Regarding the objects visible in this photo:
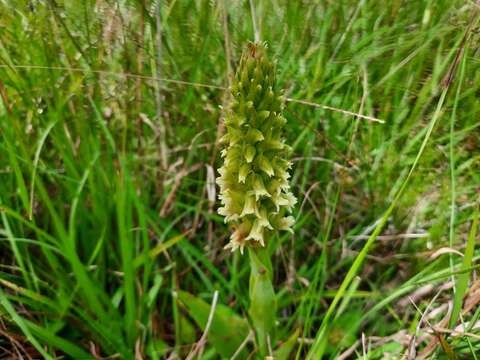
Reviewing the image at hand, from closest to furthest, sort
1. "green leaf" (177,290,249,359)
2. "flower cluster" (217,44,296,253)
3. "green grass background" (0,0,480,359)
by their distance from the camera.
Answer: "flower cluster" (217,44,296,253), "green leaf" (177,290,249,359), "green grass background" (0,0,480,359)

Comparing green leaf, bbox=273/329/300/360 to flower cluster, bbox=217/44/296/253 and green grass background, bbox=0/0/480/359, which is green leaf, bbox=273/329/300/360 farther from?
flower cluster, bbox=217/44/296/253

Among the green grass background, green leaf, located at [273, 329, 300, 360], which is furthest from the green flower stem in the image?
the green grass background

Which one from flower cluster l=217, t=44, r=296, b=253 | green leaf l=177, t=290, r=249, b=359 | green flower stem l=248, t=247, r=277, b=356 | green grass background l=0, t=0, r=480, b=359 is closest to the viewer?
flower cluster l=217, t=44, r=296, b=253

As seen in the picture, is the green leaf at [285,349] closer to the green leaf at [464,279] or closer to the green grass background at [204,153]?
the green grass background at [204,153]

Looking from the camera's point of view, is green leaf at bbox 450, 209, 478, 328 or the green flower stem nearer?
green leaf at bbox 450, 209, 478, 328

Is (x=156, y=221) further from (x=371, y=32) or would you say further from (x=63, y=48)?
(x=371, y=32)

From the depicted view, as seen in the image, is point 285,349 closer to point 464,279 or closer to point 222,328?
point 222,328

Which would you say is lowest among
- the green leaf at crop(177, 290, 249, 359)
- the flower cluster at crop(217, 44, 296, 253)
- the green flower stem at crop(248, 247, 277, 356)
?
the green leaf at crop(177, 290, 249, 359)

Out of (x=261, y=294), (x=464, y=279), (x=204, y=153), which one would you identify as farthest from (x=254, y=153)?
(x=204, y=153)

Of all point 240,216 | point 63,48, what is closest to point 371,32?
point 240,216
